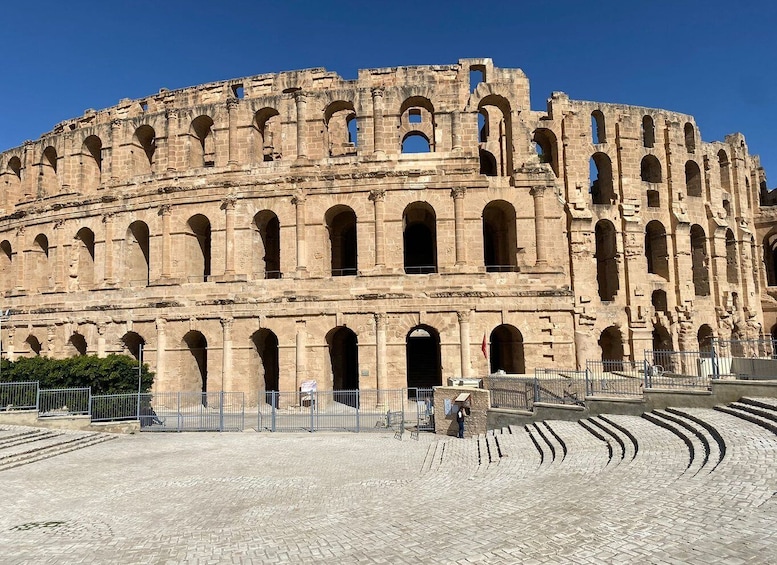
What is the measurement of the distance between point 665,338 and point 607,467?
2418 centimetres

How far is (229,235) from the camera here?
2811 cm

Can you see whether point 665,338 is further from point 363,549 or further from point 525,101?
point 363,549

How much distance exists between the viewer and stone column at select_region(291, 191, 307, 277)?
89.6 feet

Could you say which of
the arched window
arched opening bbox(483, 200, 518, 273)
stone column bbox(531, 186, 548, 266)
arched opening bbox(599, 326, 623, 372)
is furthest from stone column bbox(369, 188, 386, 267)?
the arched window

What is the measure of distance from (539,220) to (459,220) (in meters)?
4.27

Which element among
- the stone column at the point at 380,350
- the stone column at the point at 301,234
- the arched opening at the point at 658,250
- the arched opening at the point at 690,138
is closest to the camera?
the stone column at the point at 380,350

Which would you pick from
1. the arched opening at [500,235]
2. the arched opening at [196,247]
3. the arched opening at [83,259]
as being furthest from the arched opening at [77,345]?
the arched opening at [500,235]

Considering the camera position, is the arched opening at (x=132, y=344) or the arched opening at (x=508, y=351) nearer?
the arched opening at (x=508, y=351)

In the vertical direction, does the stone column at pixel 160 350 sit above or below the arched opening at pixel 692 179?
below

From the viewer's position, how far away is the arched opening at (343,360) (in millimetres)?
28078

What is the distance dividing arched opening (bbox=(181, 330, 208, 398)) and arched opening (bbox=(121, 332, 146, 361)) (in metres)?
2.66

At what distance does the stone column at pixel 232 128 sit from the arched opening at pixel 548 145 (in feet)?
59.3

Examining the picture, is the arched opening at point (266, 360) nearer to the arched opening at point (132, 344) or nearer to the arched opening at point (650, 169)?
the arched opening at point (132, 344)

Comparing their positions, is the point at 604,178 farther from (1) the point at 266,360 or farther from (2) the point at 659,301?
(1) the point at 266,360
